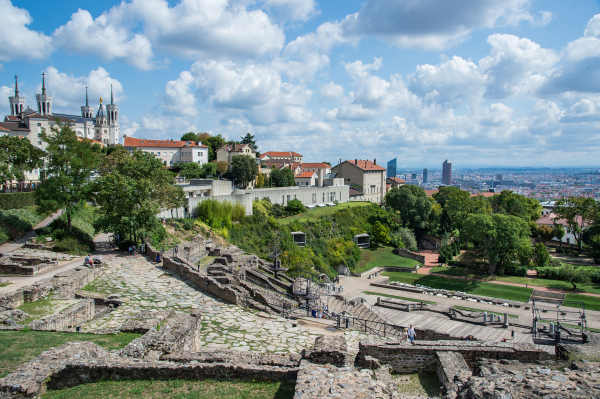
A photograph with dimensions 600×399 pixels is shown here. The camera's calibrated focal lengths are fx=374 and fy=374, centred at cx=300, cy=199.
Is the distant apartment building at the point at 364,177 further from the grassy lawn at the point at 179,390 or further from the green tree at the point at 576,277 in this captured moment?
the grassy lawn at the point at 179,390

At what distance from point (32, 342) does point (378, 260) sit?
123 ft

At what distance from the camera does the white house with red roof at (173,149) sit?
7794 centimetres

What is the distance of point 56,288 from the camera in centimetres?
1463

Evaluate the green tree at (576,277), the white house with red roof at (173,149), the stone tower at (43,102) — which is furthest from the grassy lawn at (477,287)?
the stone tower at (43,102)

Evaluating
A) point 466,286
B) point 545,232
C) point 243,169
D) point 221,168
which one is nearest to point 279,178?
point 243,169

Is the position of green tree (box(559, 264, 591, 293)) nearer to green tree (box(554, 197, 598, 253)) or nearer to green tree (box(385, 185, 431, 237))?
green tree (box(554, 197, 598, 253))

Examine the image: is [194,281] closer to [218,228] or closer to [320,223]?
[218,228]

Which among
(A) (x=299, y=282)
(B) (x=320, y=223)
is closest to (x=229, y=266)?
(A) (x=299, y=282)

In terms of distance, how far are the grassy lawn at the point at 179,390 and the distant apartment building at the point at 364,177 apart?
6256 centimetres

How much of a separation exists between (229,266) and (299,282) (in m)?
6.34

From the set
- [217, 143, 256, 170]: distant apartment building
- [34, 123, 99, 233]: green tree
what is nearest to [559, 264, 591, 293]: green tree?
[34, 123, 99, 233]: green tree

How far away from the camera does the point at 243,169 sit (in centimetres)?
6038

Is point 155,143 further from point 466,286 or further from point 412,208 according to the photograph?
point 466,286

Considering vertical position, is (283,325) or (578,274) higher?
(283,325)
